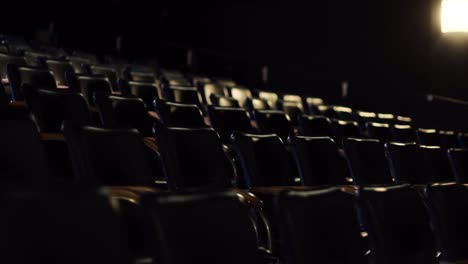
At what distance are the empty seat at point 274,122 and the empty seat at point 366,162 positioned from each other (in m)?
0.59

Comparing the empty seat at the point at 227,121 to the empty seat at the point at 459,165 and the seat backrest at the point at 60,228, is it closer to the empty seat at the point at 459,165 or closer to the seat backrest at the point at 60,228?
the empty seat at the point at 459,165

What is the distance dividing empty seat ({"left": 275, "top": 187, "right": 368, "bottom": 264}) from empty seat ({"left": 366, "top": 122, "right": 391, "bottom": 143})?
2.09 meters

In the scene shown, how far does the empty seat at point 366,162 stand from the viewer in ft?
6.85

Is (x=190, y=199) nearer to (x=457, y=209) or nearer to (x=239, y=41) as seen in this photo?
(x=457, y=209)

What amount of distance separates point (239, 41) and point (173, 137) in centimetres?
607

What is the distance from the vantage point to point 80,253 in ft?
2.35

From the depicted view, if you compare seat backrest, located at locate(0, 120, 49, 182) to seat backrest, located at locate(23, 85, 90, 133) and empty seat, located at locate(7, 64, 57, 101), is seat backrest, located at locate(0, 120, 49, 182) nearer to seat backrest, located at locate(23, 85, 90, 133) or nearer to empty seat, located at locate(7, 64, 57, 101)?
seat backrest, located at locate(23, 85, 90, 133)

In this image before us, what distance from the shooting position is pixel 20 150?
1.24 m

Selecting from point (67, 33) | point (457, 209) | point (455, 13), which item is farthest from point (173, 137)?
point (67, 33)

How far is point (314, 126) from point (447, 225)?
1373mm

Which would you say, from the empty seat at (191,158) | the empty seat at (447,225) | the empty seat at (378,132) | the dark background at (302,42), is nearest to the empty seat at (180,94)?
the empty seat at (378,132)

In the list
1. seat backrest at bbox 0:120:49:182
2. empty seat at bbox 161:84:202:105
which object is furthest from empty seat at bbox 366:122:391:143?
seat backrest at bbox 0:120:49:182

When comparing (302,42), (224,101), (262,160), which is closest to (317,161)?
(262,160)

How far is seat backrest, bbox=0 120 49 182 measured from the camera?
122cm
